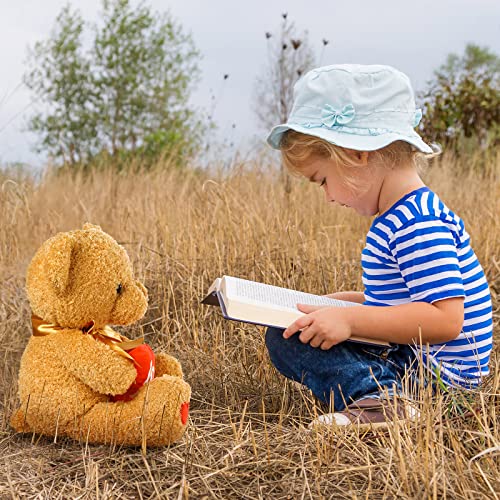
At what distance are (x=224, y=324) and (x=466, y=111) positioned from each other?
285 inches

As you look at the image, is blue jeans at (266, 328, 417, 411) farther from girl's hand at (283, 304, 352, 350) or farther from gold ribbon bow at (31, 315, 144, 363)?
gold ribbon bow at (31, 315, 144, 363)

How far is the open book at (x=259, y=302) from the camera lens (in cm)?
198

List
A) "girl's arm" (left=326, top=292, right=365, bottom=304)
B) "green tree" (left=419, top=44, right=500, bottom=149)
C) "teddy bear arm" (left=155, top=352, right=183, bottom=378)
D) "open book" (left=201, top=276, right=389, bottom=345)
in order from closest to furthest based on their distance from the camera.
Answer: "open book" (left=201, top=276, right=389, bottom=345)
"teddy bear arm" (left=155, top=352, right=183, bottom=378)
"girl's arm" (left=326, top=292, right=365, bottom=304)
"green tree" (left=419, top=44, right=500, bottom=149)

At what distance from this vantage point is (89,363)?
2.05 m

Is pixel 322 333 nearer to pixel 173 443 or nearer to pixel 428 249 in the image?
pixel 428 249

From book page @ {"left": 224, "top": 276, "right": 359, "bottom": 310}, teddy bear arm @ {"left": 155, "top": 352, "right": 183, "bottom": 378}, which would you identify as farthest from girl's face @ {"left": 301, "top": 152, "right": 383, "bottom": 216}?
teddy bear arm @ {"left": 155, "top": 352, "right": 183, "bottom": 378}

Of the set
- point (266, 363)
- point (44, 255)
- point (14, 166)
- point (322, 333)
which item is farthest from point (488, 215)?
point (14, 166)

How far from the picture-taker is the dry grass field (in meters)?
1.77

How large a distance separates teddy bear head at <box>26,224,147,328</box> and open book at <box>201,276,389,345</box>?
0.95ft

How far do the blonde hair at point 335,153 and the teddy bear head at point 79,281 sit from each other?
2.17 feet

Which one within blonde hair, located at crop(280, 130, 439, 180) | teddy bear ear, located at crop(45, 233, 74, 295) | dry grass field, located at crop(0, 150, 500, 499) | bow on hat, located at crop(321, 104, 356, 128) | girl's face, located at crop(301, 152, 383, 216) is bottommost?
dry grass field, located at crop(0, 150, 500, 499)

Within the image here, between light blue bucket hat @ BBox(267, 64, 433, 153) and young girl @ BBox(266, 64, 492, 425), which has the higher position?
light blue bucket hat @ BBox(267, 64, 433, 153)

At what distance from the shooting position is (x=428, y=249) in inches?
81.2

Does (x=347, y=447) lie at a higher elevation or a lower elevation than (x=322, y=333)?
lower
